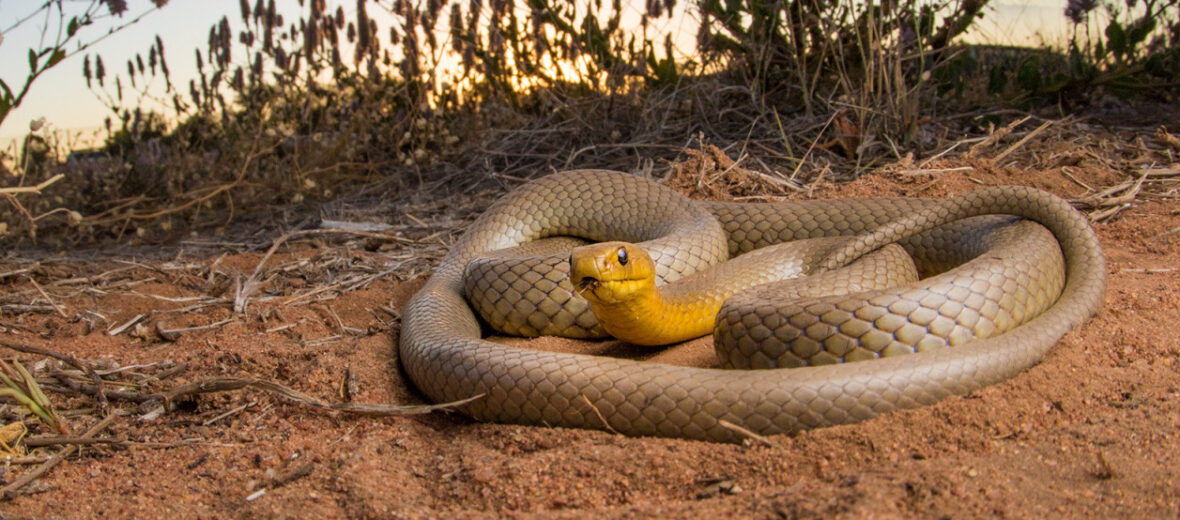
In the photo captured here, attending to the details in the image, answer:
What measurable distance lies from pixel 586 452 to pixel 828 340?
Answer: 0.91 metres

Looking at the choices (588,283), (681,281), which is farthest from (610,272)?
(681,281)

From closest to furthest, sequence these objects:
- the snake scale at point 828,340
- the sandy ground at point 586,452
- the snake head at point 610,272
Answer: the sandy ground at point 586,452, the snake scale at point 828,340, the snake head at point 610,272

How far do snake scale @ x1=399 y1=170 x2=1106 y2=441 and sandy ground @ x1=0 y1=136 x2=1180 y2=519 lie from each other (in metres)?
0.08

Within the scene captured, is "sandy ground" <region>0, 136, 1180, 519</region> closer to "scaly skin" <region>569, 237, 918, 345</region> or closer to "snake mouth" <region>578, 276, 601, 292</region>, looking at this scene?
"scaly skin" <region>569, 237, 918, 345</region>

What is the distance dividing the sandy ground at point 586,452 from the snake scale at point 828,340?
83 mm

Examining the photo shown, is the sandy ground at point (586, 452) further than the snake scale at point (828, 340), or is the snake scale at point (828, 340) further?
the snake scale at point (828, 340)

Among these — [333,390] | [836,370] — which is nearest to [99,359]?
[333,390]

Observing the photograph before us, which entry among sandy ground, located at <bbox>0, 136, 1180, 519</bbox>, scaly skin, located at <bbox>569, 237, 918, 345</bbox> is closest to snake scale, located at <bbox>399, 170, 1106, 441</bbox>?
sandy ground, located at <bbox>0, 136, 1180, 519</bbox>

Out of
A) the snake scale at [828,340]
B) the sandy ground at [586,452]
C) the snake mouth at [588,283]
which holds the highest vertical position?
the snake mouth at [588,283]

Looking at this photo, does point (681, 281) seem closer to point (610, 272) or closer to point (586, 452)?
point (610, 272)

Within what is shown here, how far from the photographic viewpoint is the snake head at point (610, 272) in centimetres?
316

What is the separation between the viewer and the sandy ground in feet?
6.84

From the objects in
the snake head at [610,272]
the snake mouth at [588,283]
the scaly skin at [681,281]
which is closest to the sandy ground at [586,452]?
the scaly skin at [681,281]

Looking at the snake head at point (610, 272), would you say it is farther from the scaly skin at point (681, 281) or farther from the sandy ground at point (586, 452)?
the sandy ground at point (586, 452)
